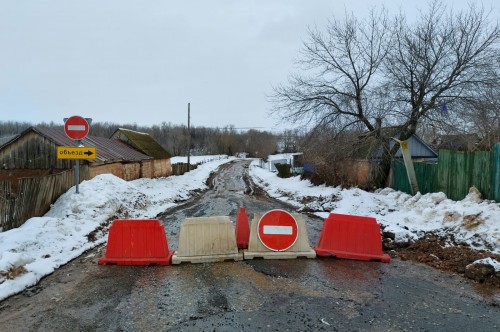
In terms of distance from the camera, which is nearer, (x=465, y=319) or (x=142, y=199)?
(x=465, y=319)

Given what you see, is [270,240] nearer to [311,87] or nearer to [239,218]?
[239,218]

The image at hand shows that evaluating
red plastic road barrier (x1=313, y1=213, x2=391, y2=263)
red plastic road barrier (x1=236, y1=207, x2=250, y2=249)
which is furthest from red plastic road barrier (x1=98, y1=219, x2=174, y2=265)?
red plastic road barrier (x1=313, y1=213, x2=391, y2=263)

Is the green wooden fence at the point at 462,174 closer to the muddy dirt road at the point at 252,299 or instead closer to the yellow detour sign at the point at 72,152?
the muddy dirt road at the point at 252,299

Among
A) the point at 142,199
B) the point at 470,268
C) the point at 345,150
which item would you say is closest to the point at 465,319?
the point at 470,268

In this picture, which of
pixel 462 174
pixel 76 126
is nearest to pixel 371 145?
pixel 462 174

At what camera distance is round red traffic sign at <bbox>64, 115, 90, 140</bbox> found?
10617 millimetres

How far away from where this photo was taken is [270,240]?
23.9 feet

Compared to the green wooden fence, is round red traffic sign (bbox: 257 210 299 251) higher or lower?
lower

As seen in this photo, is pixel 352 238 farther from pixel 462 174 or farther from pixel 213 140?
pixel 213 140

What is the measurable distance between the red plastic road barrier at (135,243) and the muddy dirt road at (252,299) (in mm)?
260

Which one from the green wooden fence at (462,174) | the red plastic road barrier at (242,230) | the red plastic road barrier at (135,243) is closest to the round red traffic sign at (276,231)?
the red plastic road barrier at (242,230)

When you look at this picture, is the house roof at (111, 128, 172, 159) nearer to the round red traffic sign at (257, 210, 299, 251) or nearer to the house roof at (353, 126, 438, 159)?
the house roof at (353, 126, 438, 159)

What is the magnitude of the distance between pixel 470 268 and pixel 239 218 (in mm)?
4252

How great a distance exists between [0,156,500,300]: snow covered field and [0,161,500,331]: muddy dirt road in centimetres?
52
